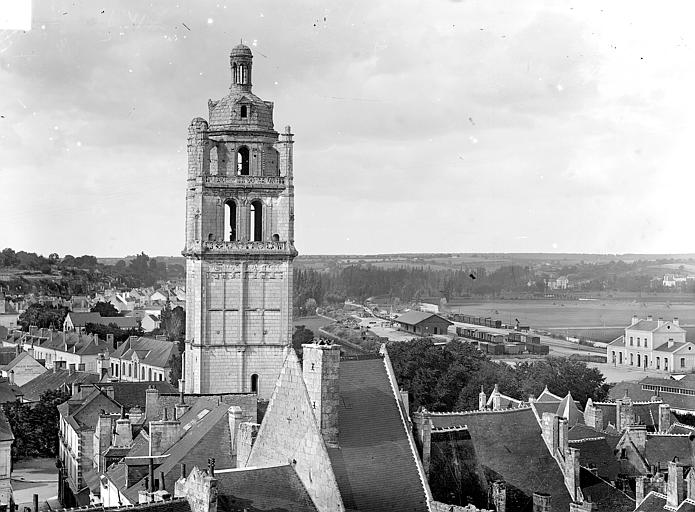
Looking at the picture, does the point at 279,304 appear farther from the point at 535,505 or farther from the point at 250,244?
the point at 535,505

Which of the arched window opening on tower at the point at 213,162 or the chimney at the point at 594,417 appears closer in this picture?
the chimney at the point at 594,417

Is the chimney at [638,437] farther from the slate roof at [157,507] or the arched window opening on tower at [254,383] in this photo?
the slate roof at [157,507]

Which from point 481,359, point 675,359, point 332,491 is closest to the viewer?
point 332,491

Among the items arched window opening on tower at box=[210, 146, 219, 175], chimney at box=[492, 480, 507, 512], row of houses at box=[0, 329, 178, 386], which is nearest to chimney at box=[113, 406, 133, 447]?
arched window opening on tower at box=[210, 146, 219, 175]

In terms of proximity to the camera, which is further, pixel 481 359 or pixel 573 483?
pixel 481 359

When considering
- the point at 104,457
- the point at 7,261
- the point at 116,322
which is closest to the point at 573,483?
the point at 104,457

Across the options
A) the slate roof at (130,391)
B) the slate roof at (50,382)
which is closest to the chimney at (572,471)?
the slate roof at (130,391)
